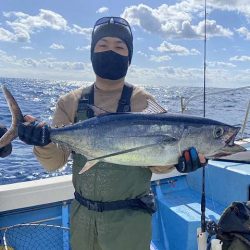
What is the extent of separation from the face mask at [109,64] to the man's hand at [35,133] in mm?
690

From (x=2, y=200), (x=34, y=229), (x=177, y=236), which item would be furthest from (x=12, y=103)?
(x=177, y=236)

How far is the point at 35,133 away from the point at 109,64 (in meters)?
0.84

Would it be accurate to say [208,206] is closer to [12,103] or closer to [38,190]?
[38,190]

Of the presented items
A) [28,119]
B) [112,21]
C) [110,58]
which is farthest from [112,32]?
[28,119]

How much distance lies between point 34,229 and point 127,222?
75.0 inches

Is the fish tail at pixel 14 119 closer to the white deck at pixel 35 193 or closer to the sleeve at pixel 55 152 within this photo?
the sleeve at pixel 55 152

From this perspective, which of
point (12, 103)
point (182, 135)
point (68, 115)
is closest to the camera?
point (182, 135)

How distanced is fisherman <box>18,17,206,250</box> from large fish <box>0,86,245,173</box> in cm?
31

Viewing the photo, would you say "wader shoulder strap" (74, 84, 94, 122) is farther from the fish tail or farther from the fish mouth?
the fish mouth

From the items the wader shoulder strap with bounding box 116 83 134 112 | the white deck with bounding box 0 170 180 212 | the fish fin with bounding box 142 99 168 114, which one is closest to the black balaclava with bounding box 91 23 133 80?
the wader shoulder strap with bounding box 116 83 134 112

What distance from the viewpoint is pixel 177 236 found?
4430mm

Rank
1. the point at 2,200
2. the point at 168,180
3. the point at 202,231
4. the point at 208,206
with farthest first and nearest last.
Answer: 1. the point at 168,180
2. the point at 208,206
3. the point at 2,200
4. the point at 202,231

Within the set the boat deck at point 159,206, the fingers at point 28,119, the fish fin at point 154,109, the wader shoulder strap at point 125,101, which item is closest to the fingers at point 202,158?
the fish fin at point 154,109

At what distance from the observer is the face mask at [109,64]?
10.0 ft
